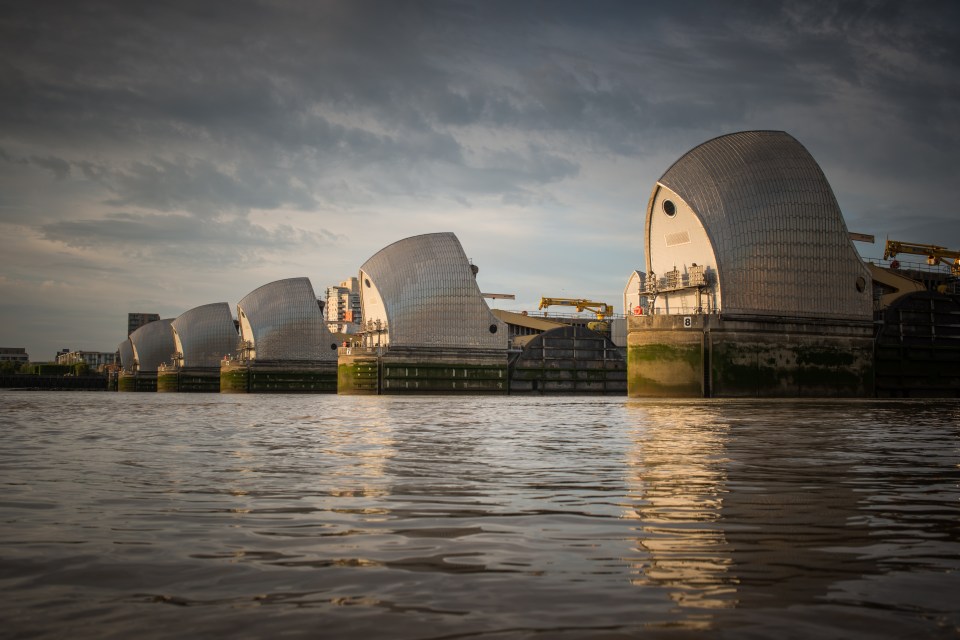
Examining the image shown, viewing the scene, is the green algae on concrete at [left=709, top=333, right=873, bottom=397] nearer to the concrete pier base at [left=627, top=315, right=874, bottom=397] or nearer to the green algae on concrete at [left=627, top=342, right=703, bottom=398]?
the concrete pier base at [left=627, top=315, right=874, bottom=397]

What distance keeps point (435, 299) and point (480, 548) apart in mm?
82871

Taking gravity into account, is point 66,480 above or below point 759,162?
below

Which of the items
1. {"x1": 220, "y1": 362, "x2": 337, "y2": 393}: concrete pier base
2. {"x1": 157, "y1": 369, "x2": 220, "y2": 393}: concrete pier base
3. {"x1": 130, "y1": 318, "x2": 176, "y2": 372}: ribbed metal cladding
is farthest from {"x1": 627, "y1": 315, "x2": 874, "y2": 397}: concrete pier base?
{"x1": 130, "y1": 318, "x2": 176, "y2": 372}: ribbed metal cladding

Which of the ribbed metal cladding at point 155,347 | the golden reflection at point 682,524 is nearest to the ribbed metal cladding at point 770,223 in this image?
the golden reflection at point 682,524

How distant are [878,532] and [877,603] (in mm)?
2302

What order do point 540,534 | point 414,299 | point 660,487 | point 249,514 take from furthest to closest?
1. point 414,299
2. point 660,487
3. point 249,514
4. point 540,534

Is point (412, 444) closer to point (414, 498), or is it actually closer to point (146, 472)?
point (146, 472)

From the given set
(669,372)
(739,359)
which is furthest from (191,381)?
(739,359)

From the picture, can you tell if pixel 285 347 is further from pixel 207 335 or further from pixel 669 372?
pixel 669 372

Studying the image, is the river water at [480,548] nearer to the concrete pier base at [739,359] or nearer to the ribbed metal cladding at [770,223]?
the concrete pier base at [739,359]

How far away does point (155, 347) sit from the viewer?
5758 inches

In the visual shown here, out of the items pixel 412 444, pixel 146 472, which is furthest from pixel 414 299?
pixel 146 472

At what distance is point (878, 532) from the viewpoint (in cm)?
638

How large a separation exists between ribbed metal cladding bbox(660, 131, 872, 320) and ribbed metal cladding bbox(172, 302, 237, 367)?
85118 millimetres
